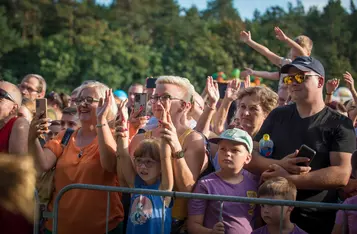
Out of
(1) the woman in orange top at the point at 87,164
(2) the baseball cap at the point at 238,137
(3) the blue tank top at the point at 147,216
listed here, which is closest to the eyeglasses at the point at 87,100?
(1) the woman in orange top at the point at 87,164

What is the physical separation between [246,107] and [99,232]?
156cm

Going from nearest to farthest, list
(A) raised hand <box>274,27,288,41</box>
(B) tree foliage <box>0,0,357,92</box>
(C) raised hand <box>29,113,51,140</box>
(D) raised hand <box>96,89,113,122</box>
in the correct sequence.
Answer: (D) raised hand <box>96,89,113,122</box> < (C) raised hand <box>29,113,51,140</box> < (A) raised hand <box>274,27,288,41</box> < (B) tree foliage <box>0,0,357,92</box>

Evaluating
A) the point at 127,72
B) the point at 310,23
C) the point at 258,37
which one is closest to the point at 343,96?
the point at 258,37

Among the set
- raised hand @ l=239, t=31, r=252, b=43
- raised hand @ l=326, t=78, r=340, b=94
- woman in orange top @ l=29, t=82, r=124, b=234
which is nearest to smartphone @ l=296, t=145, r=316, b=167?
woman in orange top @ l=29, t=82, r=124, b=234

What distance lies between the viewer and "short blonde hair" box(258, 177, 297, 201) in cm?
428

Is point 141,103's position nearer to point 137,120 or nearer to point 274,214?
point 137,120

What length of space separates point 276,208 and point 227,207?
1.31 ft

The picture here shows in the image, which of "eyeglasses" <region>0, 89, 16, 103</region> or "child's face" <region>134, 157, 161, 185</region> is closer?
"child's face" <region>134, 157, 161, 185</region>

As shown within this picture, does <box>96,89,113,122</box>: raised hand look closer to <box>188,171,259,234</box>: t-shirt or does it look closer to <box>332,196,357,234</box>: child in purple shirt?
<box>188,171,259,234</box>: t-shirt

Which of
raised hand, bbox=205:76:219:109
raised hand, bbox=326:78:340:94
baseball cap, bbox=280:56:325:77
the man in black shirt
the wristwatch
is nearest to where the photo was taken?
the man in black shirt

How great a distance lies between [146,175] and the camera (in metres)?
4.74

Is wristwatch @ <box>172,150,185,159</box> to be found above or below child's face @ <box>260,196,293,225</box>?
above

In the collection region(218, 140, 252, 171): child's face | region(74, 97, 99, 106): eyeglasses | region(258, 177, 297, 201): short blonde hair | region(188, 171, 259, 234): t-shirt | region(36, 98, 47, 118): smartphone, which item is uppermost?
region(74, 97, 99, 106): eyeglasses

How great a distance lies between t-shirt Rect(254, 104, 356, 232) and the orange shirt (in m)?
1.35
